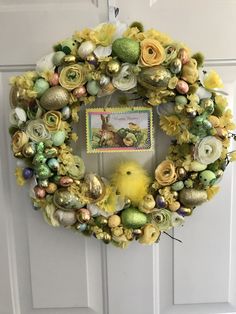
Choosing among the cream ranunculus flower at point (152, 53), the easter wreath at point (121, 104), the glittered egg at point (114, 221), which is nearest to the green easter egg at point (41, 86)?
the easter wreath at point (121, 104)

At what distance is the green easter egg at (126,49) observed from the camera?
0.86 meters

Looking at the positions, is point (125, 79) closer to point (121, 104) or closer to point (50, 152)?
point (121, 104)

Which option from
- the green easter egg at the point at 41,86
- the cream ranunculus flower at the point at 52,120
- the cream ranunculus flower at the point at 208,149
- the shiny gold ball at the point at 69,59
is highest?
the shiny gold ball at the point at 69,59

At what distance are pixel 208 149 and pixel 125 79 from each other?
9.0 inches

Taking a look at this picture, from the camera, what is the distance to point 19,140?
0.90m

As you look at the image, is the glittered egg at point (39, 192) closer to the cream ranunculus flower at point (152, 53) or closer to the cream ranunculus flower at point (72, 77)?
the cream ranunculus flower at point (72, 77)

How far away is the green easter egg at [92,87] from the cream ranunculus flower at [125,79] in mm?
36

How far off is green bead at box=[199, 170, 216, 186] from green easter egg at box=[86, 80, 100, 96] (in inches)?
11.3

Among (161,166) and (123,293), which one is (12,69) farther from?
(123,293)

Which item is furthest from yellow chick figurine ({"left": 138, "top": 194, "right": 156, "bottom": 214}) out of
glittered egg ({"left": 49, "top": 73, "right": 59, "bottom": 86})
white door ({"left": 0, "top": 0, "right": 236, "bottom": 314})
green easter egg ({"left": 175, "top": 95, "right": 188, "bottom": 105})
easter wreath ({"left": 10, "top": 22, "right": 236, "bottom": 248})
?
glittered egg ({"left": 49, "top": 73, "right": 59, "bottom": 86})

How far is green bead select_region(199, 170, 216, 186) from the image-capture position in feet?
2.99

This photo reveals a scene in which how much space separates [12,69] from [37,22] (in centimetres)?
12

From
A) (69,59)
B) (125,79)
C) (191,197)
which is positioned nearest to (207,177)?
(191,197)

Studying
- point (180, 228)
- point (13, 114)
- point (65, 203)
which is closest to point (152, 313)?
point (180, 228)
